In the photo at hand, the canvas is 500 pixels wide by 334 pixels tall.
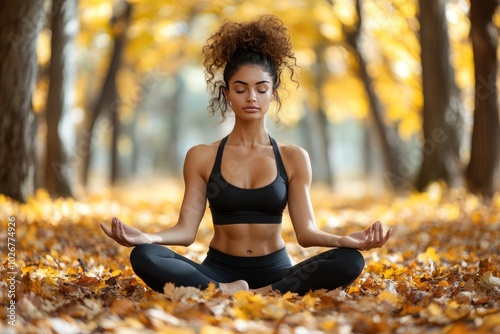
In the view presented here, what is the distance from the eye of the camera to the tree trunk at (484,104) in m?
9.78

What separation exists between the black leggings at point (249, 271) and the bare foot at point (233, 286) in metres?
0.06

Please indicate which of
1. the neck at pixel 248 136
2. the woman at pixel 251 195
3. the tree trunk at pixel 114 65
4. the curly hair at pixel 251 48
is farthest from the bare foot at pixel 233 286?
the tree trunk at pixel 114 65

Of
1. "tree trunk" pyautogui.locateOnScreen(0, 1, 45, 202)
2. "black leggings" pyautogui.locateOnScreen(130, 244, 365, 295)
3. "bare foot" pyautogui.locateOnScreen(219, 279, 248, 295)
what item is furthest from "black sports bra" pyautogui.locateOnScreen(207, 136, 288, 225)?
"tree trunk" pyautogui.locateOnScreen(0, 1, 45, 202)

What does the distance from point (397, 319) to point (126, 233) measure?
1.53 metres

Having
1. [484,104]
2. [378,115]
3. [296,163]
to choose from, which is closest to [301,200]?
[296,163]

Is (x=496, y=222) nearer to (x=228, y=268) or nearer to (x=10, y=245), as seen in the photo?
(x=228, y=268)

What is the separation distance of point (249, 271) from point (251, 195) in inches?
18.2

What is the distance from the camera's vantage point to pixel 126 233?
4.05 m

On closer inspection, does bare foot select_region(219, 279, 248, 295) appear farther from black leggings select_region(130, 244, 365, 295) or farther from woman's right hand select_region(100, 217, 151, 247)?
woman's right hand select_region(100, 217, 151, 247)

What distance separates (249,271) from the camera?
4.40m

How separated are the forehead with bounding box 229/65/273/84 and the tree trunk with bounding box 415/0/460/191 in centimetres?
787

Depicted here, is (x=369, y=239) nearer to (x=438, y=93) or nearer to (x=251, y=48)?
(x=251, y=48)

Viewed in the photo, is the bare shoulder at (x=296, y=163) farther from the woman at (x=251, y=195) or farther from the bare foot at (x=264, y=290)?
the bare foot at (x=264, y=290)

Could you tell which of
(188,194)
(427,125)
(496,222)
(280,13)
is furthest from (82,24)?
(188,194)
